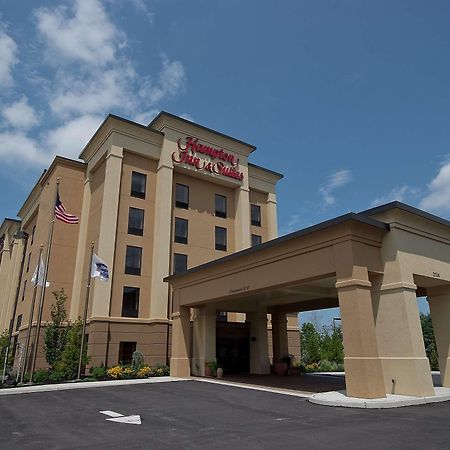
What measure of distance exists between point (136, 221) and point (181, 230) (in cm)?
392

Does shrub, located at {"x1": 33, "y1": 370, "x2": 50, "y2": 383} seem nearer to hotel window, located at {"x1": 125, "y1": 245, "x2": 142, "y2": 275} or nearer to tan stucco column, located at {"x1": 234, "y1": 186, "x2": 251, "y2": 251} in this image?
hotel window, located at {"x1": 125, "y1": 245, "x2": 142, "y2": 275}

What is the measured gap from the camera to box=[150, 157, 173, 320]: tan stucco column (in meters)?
30.8

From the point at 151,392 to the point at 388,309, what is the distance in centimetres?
1065

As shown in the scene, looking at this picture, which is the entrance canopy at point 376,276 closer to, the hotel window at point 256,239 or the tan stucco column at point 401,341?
the tan stucco column at point 401,341

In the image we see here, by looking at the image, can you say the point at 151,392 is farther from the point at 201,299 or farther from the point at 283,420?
the point at 283,420

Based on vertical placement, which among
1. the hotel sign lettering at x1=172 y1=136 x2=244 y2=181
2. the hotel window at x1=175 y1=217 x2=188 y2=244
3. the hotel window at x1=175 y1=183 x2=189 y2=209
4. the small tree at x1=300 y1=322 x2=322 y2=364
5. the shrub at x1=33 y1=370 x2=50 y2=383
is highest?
the hotel sign lettering at x1=172 y1=136 x2=244 y2=181

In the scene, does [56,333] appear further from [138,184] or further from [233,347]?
[138,184]

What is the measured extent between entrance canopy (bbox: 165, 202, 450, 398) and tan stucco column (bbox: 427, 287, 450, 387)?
1.7 inches

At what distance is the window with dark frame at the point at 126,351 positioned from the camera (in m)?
29.2

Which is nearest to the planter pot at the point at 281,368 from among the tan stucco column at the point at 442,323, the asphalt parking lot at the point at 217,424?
the tan stucco column at the point at 442,323

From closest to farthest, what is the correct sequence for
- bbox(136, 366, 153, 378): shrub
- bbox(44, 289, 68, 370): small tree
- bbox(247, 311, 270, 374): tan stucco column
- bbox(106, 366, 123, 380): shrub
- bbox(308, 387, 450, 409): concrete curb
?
bbox(308, 387, 450, 409): concrete curb
bbox(106, 366, 123, 380): shrub
bbox(136, 366, 153, 378): shrub
bbox(247, 311, 270, 374): tan stucco column
bbox(44, 289, 68, 370): small tree

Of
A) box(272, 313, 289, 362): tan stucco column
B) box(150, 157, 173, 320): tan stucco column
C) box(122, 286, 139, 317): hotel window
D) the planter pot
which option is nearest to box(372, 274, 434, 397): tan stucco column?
the planter pot

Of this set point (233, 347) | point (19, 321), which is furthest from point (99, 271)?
point (19, 321)

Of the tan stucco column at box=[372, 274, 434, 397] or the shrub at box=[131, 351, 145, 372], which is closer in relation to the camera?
the tan stucco column at box=[372, 274, 434, 397]
